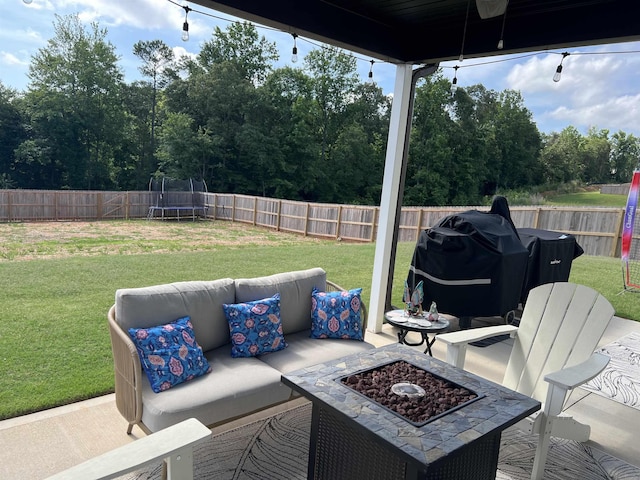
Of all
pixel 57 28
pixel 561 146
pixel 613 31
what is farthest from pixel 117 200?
pixel 561 146

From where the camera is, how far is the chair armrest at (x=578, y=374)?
206 cm

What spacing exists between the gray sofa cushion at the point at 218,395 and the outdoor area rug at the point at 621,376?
2625 millimetres

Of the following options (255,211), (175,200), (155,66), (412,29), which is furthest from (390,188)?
(155,66)

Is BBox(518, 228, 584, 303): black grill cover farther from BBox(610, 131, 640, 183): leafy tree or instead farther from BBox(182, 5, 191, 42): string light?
BBox(610, 131, 640, 183): leafy tree

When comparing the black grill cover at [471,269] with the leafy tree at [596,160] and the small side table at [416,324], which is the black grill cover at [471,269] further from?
the leafy tree at [596,160]

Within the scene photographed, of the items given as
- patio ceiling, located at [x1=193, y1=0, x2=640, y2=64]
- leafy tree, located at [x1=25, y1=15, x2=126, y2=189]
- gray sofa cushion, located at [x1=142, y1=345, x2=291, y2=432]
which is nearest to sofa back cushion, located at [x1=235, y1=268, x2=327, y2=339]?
gray sofa cushion, located at [x1=142, y1=345, x2=291, y2=432]

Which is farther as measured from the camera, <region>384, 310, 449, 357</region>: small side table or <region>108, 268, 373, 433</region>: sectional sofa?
<region>384, 310, 449, 357</region>: small side table

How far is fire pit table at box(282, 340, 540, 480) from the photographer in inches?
60.2

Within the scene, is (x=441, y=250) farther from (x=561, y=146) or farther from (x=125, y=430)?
(x=561, y=146)

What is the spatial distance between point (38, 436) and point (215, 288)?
1.23 metres

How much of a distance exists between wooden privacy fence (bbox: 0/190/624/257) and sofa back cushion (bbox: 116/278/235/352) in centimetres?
862

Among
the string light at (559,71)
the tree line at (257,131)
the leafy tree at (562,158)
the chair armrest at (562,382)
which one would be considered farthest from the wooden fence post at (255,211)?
the chair armrest at (562,382)

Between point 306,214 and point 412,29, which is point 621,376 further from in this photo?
point 306,214

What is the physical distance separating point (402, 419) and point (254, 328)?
4.25ft
